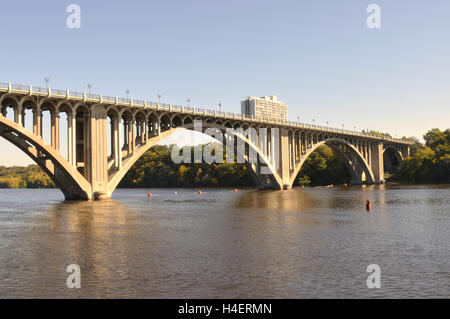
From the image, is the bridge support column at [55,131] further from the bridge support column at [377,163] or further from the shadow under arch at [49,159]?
the bridge support column at [377,163]

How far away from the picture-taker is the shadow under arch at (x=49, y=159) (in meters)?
52.3

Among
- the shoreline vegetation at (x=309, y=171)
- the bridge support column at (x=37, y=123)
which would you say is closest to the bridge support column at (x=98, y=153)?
the bridge support column at (x=37, y=123)

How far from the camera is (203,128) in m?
84.7

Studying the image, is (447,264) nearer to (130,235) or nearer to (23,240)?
(130,235)

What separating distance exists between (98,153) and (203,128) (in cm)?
2744

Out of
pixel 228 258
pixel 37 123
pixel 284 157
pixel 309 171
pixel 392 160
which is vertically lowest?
pixel 228 258

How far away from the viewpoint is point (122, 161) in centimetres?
6612

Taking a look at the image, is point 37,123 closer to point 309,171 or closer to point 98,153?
point 98,153

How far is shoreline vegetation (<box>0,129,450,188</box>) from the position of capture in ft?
449

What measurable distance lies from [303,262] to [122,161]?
165 feet

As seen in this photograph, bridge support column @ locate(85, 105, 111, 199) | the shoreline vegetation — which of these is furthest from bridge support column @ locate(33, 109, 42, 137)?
the shoreline vegetation

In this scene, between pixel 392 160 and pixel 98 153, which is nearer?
pixel 98 153

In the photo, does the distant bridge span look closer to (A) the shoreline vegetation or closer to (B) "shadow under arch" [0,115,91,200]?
(B) "shadow under arch" [0,115,91,200]

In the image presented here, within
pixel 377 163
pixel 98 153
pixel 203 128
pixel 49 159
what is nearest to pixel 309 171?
pixel 377 163
